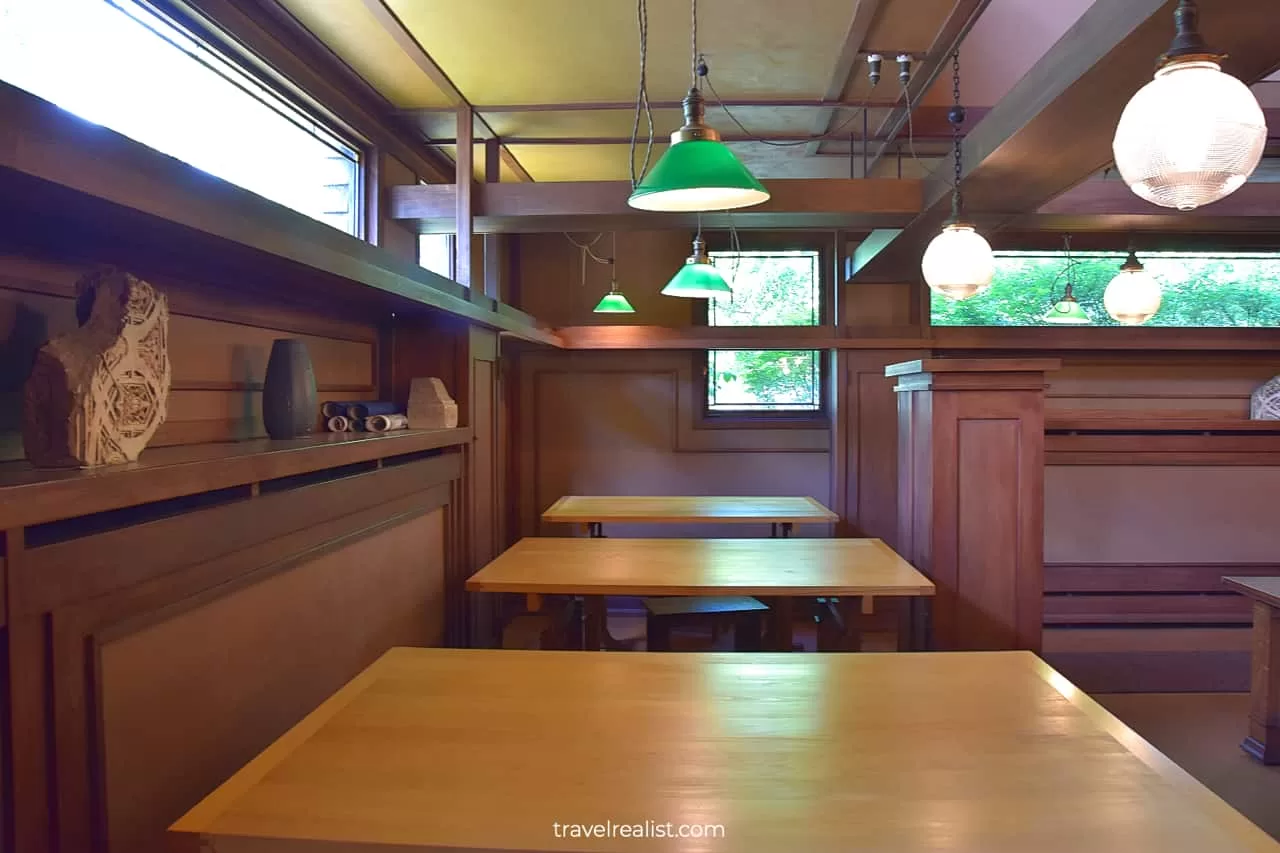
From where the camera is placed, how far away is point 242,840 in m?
1.15

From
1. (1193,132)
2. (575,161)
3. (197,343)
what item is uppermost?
(575,161)

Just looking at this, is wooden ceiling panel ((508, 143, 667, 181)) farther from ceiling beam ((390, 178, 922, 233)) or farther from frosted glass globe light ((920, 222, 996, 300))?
frosted glass globe light ((920, 222, 996, 300))

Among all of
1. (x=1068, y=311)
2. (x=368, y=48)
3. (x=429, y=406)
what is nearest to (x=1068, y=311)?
(x=1068, y=311)

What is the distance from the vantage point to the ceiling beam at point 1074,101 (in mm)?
1913

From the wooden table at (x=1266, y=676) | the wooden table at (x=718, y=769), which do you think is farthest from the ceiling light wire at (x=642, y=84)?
the wooden table at (x=1266, y=676)

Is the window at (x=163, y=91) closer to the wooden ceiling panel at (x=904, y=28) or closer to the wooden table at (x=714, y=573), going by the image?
the wooden table at (x=714, y=573)

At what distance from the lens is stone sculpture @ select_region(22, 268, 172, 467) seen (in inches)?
52.9

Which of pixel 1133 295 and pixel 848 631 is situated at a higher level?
pixel 1133 295

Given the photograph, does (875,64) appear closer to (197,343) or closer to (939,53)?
(939,53)

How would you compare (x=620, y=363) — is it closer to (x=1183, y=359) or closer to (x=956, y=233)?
(x=956, y=233)

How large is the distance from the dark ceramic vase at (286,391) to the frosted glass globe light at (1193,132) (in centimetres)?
207

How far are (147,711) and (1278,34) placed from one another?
2762mm

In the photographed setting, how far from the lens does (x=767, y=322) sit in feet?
20.3

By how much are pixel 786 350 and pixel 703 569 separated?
11.7ft
